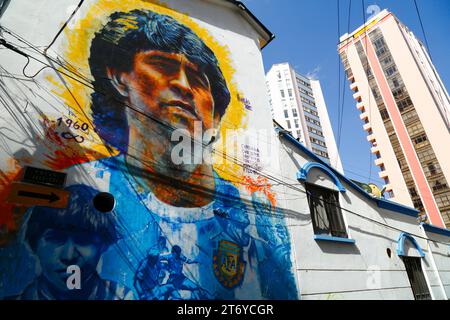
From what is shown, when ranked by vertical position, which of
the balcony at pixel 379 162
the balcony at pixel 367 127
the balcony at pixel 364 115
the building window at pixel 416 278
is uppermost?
the balcony at pixel 364 115

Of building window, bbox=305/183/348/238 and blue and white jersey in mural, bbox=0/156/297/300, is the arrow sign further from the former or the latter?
building window, bbox=305/183/348/238

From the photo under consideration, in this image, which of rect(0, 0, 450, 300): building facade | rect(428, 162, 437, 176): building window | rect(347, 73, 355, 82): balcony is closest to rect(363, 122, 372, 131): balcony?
rect(347, 73, 355, 82): balcony

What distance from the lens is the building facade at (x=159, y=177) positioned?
187 inches

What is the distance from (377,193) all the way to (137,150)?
11265mm

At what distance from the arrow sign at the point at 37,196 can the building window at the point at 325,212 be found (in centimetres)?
725

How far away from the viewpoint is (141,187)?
5.91 metres

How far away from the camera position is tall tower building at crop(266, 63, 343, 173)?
231ft

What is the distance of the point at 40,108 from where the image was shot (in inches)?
209

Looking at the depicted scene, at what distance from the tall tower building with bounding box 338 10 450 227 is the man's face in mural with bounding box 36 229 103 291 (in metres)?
43.1

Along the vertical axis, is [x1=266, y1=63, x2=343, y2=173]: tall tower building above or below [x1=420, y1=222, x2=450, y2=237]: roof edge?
above

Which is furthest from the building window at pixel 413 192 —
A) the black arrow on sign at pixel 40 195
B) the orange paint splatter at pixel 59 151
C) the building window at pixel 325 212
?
the black arrow on sign at pixel 40 195

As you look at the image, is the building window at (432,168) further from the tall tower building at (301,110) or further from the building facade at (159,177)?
the building facade at (159,177)

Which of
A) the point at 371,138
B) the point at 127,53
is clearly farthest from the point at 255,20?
the point at 371,138
